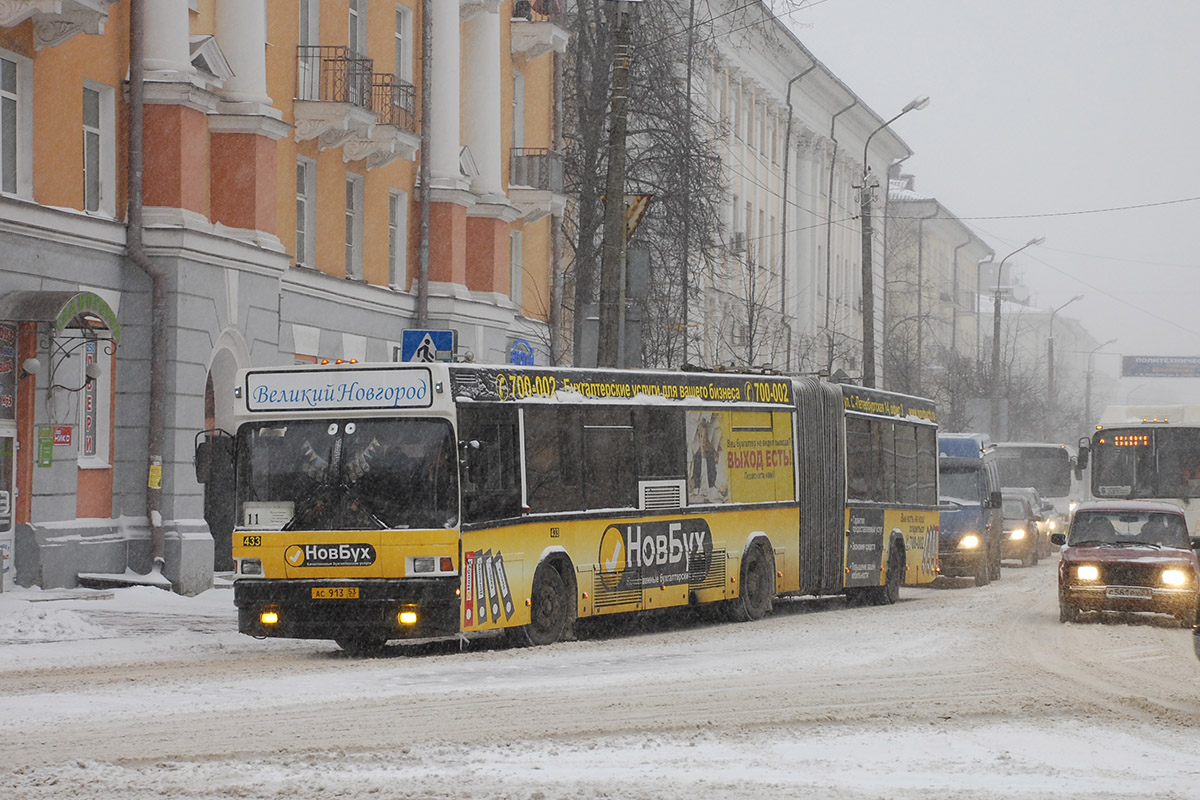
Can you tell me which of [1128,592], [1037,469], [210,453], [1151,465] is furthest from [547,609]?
[1037,469]

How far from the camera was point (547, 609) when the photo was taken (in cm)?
1864

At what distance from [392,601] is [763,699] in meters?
4.47

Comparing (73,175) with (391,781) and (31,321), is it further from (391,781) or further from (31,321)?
(391,781)

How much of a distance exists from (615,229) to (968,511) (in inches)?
499

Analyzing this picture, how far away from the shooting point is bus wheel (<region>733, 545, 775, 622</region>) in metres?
22.7

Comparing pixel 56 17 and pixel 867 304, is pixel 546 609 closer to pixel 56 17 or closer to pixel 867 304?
pixel 56 17

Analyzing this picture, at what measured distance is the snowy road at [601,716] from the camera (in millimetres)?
9797

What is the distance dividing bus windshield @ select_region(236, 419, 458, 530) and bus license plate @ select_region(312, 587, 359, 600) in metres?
0.53

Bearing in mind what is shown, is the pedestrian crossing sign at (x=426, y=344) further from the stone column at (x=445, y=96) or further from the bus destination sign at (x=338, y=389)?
the stone column at (x=445, y=96)

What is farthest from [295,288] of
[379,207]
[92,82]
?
[92,82]

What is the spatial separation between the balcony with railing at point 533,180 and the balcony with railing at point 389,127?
5.77 meters

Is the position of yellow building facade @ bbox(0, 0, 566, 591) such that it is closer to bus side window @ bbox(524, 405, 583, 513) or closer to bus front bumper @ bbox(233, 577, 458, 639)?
bus front bumper @ bbox(233, 577, 458, 639)

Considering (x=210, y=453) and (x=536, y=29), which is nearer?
(x=210, y=453)

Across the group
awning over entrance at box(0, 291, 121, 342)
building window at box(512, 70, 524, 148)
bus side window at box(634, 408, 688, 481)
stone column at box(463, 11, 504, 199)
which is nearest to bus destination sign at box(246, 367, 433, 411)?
bus side window at box(634, 408, 688, 481)
